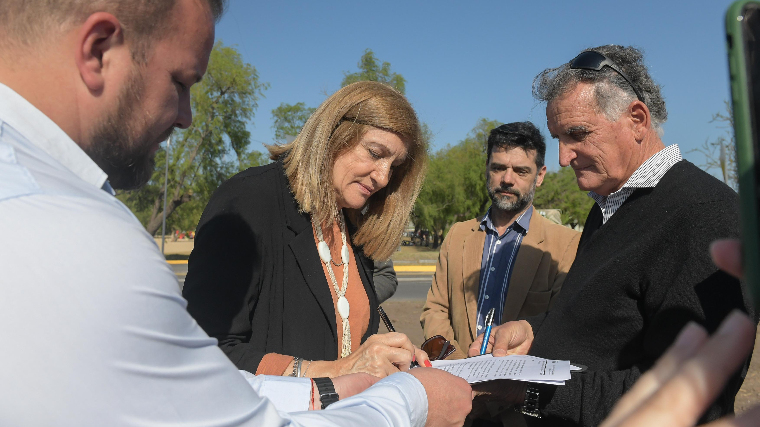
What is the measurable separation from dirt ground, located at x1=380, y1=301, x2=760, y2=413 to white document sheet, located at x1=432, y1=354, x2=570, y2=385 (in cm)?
93

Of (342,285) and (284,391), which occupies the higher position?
(342,285)

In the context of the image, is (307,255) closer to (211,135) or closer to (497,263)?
(497,263)

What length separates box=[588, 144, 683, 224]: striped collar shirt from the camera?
215 cm

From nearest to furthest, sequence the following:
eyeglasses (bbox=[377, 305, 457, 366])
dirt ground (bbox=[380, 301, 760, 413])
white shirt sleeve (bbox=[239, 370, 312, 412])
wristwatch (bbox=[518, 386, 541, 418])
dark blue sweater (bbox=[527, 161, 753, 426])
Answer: white shirt sleeve (bbox=[239, 370, 312, 412])
dark blue sweater (bbox=[527, 161, 753, 426])
wristwatch (bbox=[518, 386, 541, 418])
eyeglasses (bbox=[377, 305, 457, 366])
dirt ground (bbox=[380, 301, 760, 413])

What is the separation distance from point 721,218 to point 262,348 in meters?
1.74

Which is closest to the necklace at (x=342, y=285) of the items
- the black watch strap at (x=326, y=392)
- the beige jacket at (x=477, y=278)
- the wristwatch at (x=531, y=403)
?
the black watch strap at (x=326, y=392)

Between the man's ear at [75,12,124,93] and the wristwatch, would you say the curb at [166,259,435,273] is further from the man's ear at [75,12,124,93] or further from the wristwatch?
the man's ear at [75,12,124,93]

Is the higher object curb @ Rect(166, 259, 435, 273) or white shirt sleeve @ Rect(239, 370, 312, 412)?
white shirt sleeve @ Rect(239, 370, 312, 412)

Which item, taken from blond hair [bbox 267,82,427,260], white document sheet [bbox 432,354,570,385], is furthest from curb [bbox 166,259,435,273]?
white document sheet [bbox 432,354,570,385]

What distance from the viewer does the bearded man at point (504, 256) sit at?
11.9 feet

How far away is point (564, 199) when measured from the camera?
1339 inches

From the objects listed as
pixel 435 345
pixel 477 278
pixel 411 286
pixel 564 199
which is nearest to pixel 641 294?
pixel 435 345

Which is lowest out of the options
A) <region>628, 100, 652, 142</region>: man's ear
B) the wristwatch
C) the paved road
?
the paved road

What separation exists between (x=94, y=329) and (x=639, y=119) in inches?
92.1
